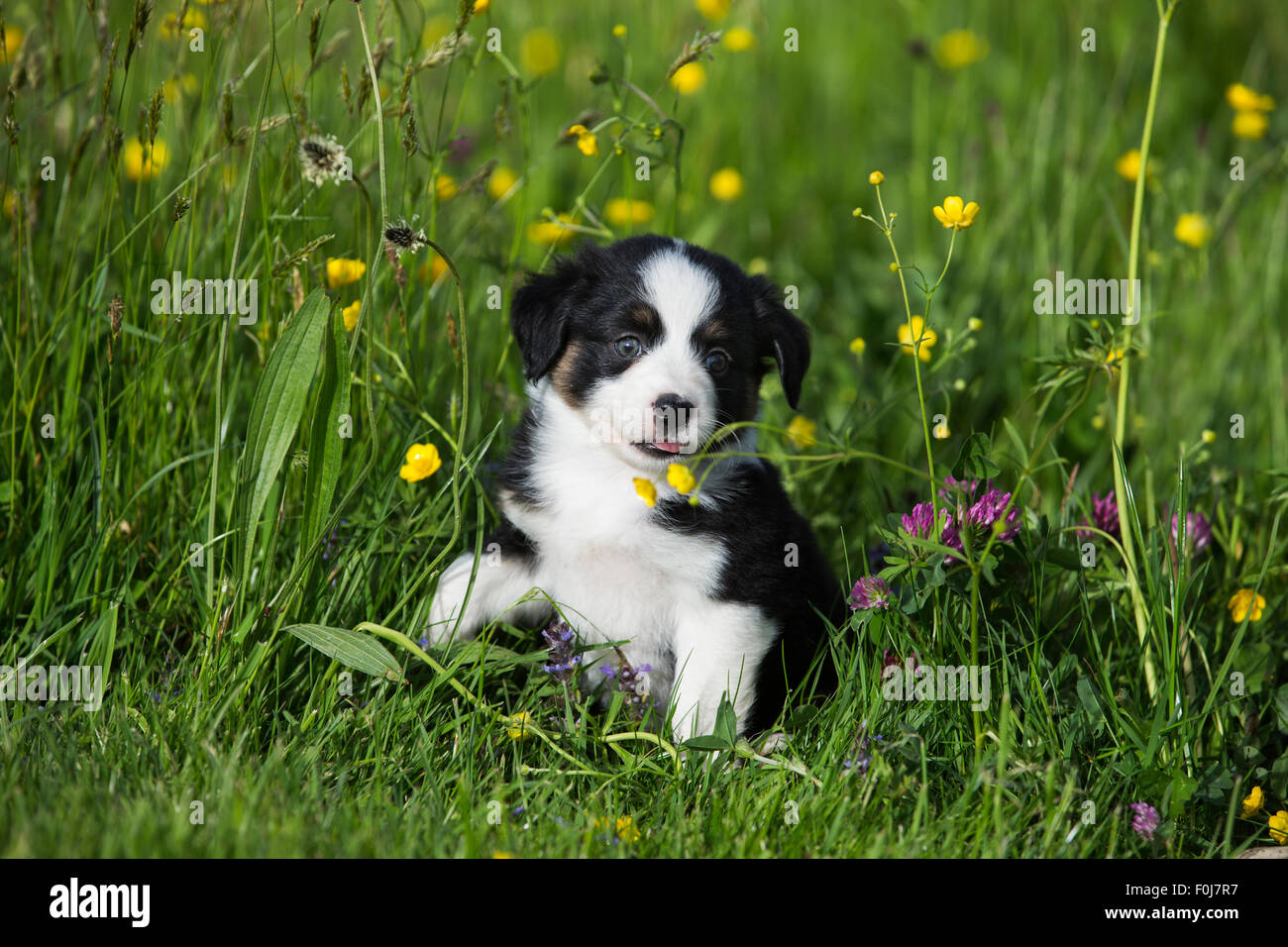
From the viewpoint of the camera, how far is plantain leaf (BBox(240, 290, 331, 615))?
2564 millimetres

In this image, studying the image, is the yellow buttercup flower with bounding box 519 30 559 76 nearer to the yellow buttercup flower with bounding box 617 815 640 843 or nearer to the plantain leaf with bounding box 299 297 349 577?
the plantain leaf with bounding box 299 297 349 577

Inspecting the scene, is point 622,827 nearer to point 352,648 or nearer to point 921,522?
point 352,648

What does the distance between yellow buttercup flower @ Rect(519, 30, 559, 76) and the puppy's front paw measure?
3618 mm

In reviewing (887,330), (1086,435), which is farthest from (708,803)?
(887,330)

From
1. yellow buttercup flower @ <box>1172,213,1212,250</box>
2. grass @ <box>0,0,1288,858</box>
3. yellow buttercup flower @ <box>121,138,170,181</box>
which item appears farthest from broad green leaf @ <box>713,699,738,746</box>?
yellow buttercup flower @ <box>1172,213,1212,250</box>

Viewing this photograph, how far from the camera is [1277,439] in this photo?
4.31 meters

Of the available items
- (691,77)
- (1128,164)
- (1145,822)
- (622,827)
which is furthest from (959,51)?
(622,827)

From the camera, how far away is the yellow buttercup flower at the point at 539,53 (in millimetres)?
5809

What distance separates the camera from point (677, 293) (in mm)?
2836

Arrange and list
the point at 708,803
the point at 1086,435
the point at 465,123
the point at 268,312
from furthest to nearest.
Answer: the point at 465,123, the point at 1086,435, the point at 268,312, the point at 708,803

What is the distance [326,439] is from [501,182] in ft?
8.65

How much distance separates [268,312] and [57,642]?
97cm

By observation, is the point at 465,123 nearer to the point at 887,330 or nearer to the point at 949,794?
the point at 887,330

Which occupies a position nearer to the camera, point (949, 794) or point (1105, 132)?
point (949, 794)
